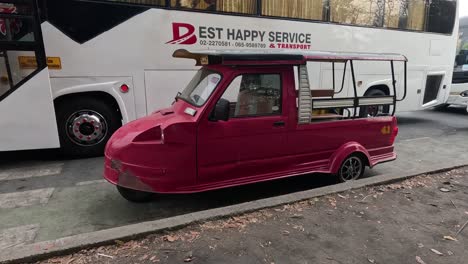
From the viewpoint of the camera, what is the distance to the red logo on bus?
6.12 metres

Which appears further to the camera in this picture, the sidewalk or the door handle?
the door handle

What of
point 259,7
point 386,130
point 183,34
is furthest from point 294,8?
point 386,130

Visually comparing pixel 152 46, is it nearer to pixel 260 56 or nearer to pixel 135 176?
pixel 260 56

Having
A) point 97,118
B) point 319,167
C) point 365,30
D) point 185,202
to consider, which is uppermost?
point 365,30

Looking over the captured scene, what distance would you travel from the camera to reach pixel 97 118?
6.05m

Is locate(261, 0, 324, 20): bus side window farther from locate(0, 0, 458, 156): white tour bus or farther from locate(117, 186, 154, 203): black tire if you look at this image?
locate(117, 186, 154, 203): black tire

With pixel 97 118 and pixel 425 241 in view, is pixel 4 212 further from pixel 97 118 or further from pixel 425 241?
pixel 425 241

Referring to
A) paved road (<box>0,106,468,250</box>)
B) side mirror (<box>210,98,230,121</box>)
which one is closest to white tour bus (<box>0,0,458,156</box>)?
paved road (<box>0,106,468,250</box>)

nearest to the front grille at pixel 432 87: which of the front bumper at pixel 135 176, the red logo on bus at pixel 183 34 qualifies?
the red logo on bus at pixel 183 34

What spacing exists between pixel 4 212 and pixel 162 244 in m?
2.28

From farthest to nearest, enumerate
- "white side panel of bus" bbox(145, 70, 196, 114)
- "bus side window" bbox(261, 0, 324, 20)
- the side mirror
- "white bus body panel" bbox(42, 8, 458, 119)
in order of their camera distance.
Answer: "bus side window" bbox(261, 0, 324, 20) → "white side panel of bus" bbox(145, 70, 196, 114) → "white bus body panel" bbox(42, 8, 458, 119) → the side mirror

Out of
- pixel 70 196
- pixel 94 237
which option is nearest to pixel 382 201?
pixel 94 237

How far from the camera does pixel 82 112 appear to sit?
5.96 metres

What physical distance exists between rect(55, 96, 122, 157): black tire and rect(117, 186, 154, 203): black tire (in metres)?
2.43
